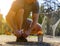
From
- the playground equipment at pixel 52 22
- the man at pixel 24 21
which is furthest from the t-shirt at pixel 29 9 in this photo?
the playground equipment at pixel 52 22

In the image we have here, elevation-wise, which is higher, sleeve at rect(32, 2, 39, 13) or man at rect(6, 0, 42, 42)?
sleeve at rect(32, 2, 39, 13)

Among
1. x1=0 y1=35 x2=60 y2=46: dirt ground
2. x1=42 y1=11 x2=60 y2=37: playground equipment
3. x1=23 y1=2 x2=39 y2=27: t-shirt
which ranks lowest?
x1=0 y1=35 x2=60 y2=46: dirt ground

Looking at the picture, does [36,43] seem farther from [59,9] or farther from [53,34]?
[59,9]

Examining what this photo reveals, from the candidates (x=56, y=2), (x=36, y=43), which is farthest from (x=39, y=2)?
(x=36, y=43)

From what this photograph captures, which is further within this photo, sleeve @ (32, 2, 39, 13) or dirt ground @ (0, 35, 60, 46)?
sleeve @ (32, 2, 39, 13)

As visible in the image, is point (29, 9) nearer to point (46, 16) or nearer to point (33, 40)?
point (46, 16)

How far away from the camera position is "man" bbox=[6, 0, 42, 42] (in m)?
1.40

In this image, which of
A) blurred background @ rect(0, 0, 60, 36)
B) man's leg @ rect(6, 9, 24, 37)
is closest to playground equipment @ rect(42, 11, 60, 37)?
blurred background @ rect(0, 0, 60, 36)

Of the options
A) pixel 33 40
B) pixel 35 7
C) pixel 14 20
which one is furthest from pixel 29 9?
pixel 33 40

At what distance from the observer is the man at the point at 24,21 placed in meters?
1.40

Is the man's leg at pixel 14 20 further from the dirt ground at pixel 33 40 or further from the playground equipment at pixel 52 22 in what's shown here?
the playground equipment at pixel 52 22

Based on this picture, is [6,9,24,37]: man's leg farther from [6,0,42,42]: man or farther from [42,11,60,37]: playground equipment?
[42,11,60,37]: playground equipment

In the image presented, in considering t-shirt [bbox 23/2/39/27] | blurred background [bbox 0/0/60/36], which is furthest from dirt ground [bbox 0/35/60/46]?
t-shirt [bbox 23/2/39/27]

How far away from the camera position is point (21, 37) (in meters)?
1.44
